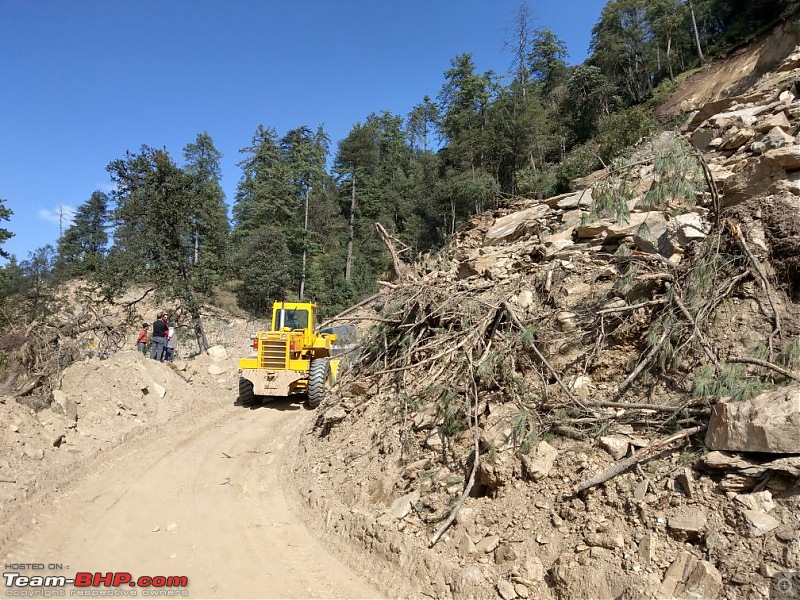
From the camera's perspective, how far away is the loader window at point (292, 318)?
1120 cm

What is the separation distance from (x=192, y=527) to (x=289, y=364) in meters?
5.20

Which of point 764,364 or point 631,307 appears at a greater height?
point 631,307

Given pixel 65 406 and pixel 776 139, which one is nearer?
pixel 776 139

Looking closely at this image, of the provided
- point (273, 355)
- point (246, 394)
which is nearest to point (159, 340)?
point (246, 394)

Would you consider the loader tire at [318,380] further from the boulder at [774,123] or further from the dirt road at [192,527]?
the boulder at [774,123]

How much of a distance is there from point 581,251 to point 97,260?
57.0ft

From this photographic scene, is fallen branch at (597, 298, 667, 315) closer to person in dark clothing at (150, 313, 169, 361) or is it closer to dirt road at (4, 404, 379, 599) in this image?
dirt road at (4, 404, 379, 599)

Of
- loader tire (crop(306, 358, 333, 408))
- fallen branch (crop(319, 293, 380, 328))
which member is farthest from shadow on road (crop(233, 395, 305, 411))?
fallen branch (crop(319, 293, 380, 328))

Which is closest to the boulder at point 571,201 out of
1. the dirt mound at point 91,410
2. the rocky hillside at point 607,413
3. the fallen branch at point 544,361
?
the rocky hillside at point 607,413

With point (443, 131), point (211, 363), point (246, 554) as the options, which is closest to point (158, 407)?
point (211, 363)

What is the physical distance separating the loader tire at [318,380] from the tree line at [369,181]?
225 inches

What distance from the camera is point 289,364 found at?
1014 centimetres

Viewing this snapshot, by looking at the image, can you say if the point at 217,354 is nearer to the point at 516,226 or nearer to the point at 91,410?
the point at 91,410

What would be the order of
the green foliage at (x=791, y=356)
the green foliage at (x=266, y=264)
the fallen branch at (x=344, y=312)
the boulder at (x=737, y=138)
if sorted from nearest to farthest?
the green foliage at (x=791, y=356) < the fallen branch at (x=344, y=312) < the boulder at (x=737, y=138) < the green foliage at (x=266, y=264)
